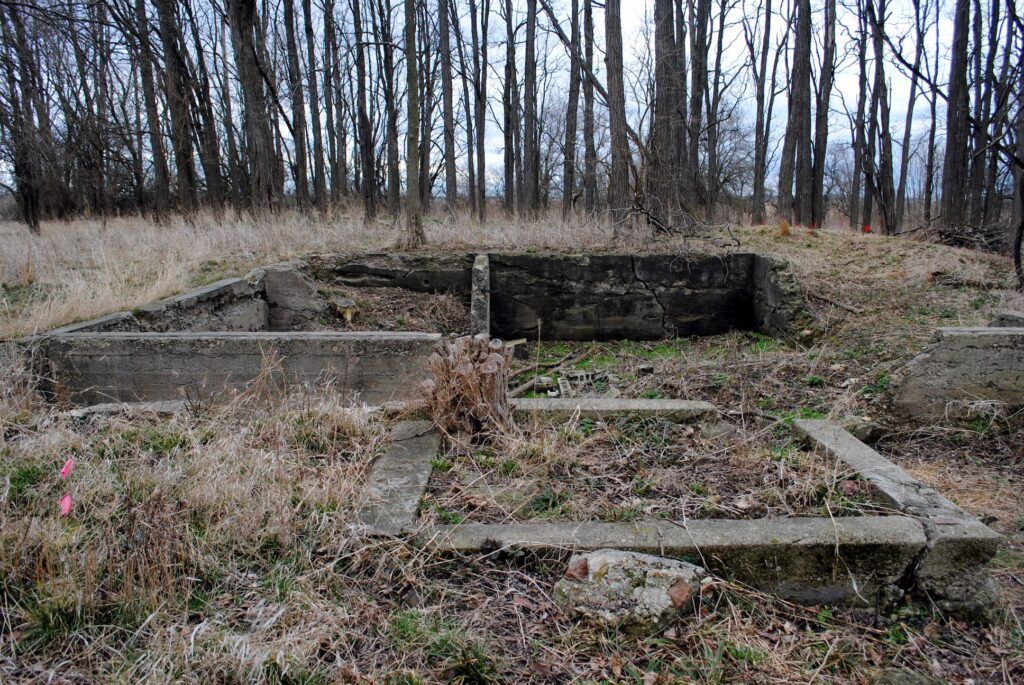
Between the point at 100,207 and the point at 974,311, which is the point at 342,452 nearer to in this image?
the point at 974,311

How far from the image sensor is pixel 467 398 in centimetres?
387

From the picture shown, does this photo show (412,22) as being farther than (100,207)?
No

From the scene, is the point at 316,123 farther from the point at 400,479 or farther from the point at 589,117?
the point at 400,479

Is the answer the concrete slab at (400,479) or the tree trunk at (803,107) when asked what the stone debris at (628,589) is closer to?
the concrete slab at (400,479)

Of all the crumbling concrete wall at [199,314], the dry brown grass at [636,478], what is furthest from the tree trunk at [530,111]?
the dry brown grass at [636,478]

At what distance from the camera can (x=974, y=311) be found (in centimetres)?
668

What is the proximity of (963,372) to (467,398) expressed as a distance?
3.78 m

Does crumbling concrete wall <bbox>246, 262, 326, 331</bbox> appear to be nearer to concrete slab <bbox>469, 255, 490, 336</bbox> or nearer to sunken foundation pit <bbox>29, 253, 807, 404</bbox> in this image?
sunken foundation pit <bbox>29, 253, 807, 404</bbox>

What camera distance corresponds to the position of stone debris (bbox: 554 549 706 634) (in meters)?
2.20

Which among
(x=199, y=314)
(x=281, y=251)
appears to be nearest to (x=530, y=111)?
(x=281, y=251)

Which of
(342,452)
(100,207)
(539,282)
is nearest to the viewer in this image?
(342,452)

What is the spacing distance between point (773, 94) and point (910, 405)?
21.3 meters

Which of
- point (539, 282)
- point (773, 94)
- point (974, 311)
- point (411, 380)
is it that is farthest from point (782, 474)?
point (773, 94)

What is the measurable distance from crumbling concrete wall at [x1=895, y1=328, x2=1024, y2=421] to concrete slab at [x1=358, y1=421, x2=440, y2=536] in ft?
11.9
